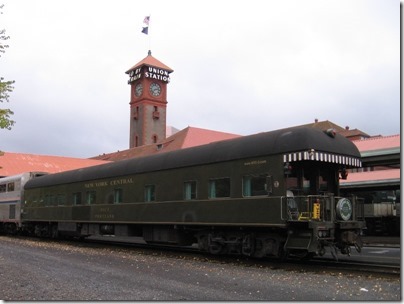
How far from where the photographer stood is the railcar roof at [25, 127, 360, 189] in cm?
1240

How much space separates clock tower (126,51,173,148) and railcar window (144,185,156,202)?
211ft

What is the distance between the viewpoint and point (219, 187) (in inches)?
556

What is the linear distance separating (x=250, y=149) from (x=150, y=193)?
5144 mm

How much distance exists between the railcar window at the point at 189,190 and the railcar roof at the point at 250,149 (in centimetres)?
62

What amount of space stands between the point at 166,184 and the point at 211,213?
264 centimetres

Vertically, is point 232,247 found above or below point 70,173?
below

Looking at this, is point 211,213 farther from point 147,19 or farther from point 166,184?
point 147,19

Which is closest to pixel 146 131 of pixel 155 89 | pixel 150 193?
pixel 155 89

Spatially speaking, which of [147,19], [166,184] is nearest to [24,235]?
[166,184]

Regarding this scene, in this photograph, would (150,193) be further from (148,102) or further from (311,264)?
(148,102)

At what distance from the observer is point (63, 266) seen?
1191 centimetres

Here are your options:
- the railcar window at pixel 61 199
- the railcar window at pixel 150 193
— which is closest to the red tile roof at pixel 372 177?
the railcar window at pixel 150 193

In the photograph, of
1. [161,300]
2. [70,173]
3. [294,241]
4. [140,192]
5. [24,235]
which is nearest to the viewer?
[161,300]

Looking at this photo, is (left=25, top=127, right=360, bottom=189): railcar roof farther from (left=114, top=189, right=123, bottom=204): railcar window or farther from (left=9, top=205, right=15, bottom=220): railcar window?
(left=9, top=205, right=15, bottom=220): railcar window
